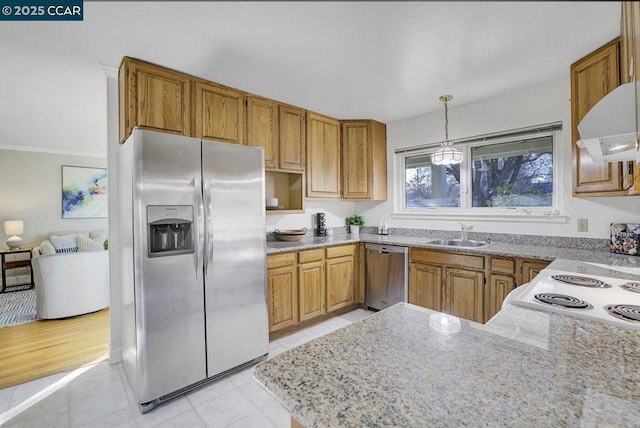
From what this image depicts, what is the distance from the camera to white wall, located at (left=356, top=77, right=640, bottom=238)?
2236 mm

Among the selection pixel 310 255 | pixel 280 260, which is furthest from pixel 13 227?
pixel 310 255

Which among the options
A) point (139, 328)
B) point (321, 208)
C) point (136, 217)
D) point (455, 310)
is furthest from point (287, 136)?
point (455, 310)

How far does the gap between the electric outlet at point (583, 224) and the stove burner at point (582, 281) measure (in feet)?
3.93

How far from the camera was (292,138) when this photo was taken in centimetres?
290

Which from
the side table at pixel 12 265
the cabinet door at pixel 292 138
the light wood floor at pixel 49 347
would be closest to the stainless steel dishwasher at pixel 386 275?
the cabinet door at pixel 292 138

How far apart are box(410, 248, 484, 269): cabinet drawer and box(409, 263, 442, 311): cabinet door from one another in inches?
2.2

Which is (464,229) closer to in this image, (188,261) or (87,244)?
(188,261)

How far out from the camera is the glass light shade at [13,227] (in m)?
4.27

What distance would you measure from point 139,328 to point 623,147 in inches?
93.9

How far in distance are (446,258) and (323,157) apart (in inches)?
62.8

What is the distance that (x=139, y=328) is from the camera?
66.0 inches

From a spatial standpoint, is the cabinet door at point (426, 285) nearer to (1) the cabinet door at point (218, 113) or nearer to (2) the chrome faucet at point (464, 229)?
(2) the chrome faucet at point (464, 229)

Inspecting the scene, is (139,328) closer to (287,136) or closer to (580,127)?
(287,136)

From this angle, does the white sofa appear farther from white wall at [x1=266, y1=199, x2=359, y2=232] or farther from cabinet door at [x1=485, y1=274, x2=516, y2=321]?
cabinet door at [x1=485, y1=274, x2=516, y2=321]
